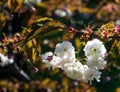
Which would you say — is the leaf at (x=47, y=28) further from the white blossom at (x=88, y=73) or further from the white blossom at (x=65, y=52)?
the white blossom at (x=88, y=73)

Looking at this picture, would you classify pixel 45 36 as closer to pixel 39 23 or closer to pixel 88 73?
pixel 39 23

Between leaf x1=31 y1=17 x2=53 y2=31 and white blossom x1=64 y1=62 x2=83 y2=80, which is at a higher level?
leaf x1=31 y1=17 x2=53 y2=31

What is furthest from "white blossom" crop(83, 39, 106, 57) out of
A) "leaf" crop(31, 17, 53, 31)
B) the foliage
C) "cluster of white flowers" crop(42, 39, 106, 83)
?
"leaf" crop(31, 17, 53, 31)

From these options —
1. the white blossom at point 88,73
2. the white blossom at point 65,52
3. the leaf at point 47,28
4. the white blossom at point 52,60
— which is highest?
the leaf at point 47,28

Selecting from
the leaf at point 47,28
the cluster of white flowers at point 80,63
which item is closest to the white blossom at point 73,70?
the cluster of white flowers at point 80,63

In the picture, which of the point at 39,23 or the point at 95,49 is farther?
the point at 39,23

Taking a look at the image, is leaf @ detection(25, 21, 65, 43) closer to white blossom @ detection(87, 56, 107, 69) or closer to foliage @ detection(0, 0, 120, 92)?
foliage @ detection(0, 0, 120, 92)

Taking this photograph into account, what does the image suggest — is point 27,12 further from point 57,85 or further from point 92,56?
point 92,56

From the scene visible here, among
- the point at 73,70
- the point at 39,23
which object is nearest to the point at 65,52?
the point at 73,70
